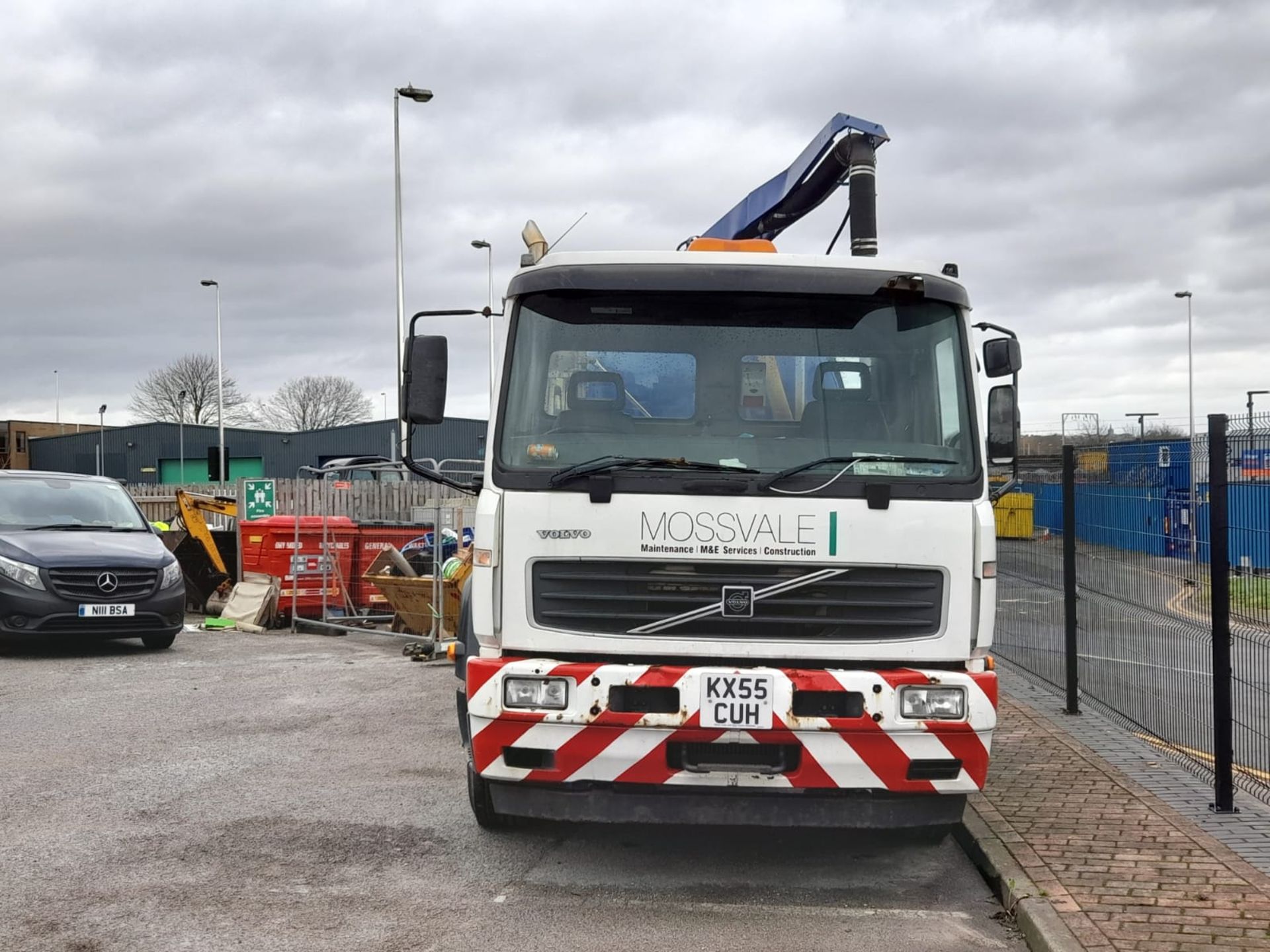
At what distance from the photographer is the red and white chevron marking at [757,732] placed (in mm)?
5176

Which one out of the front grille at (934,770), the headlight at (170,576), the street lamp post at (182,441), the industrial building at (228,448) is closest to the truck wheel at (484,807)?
the front grille at (934,770)

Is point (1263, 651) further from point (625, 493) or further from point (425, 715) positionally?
point (425, 715)

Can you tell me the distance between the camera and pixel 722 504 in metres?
5.26

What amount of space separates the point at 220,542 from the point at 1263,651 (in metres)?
14.3

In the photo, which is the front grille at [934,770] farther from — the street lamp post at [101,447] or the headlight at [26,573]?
the street lamp post at [101,447]

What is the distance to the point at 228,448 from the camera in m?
70.7

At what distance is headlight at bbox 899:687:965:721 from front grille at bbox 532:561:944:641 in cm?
24

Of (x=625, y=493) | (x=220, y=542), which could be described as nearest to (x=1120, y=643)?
(x=625, y=493)

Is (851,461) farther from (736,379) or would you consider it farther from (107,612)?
(107,612)

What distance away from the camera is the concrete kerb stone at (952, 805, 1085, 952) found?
15.1 ft

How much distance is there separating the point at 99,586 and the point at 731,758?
940 cm

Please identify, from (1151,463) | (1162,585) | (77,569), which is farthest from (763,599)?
(77,569)

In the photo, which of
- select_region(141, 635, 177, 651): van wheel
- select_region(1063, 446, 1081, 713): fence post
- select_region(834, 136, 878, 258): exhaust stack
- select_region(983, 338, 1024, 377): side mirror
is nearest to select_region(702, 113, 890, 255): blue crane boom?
select_region(834, 136, 878, 258): exhaust stack

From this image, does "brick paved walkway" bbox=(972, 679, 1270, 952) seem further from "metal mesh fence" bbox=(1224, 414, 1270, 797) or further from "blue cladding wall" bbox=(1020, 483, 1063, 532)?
"blue cladding wall" bbox=(1020, 483, 1063, 532)
